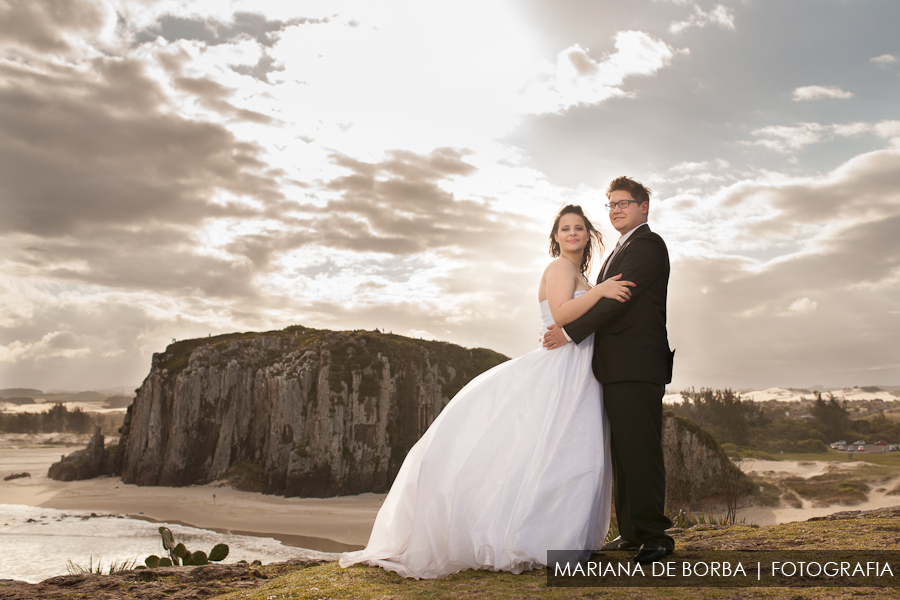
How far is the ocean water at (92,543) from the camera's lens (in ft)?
74.9

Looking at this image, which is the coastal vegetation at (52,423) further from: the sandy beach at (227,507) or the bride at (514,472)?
the bride at (514,472)

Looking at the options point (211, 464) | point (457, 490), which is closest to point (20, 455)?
point (211, 464)

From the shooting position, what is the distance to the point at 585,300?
145 inches

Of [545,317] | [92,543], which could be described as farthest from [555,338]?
[92,543]

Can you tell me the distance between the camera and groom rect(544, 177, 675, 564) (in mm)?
3520

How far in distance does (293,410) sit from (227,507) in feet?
30.1

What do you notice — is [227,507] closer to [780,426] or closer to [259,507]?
[259,507]

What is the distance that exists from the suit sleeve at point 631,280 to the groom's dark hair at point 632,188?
40 cm

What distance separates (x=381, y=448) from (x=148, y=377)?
2737 cm

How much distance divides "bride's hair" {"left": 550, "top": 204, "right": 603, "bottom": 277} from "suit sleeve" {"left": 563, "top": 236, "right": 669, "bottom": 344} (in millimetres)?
689

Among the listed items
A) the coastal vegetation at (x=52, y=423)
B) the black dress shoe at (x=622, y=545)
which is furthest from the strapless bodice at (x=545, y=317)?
the coastal vegetation at (x=52, y=423)

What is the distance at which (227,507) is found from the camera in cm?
3856

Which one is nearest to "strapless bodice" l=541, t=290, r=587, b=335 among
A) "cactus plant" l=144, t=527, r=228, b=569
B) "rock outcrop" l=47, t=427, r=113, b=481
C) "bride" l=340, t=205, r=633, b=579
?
"bride" l=340, t=205, r=633, b=579

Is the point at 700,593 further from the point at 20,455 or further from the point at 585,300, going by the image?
the point at 20,455
